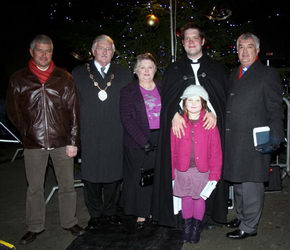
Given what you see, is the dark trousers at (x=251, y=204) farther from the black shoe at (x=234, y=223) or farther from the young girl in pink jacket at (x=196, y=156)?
the young girl in pink jacket at (x=196, y=156)

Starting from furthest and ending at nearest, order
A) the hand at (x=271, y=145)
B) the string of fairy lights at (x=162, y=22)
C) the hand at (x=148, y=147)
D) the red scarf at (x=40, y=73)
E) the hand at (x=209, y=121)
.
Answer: the string of fairy lights at (x=162, y=22)
the hand at (x=148, y=147)
the red scarf at (x=40, y=73)
the hand at (x=209, y=121)
the hand at (x=271, y=145)

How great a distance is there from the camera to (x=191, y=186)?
12.3ft

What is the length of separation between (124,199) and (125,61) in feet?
7.07

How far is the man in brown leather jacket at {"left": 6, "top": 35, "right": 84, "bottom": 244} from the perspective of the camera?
3.70 m

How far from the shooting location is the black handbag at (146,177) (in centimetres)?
397

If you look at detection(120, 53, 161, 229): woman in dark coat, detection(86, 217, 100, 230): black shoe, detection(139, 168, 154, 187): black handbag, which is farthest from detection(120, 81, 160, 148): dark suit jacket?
detection(86, 217, 100, 230): black shoe

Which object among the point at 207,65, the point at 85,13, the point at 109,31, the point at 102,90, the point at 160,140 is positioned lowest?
the point at 160,140

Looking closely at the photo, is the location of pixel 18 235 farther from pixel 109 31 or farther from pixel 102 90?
pixel 109 31

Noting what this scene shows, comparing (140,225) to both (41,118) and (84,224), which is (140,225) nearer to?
(84,224)

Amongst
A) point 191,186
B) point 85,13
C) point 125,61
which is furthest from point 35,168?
point 85,13

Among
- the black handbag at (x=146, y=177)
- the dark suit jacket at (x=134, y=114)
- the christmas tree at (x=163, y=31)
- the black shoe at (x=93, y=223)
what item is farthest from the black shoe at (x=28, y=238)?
the christmas tree at (x=163, y=31)

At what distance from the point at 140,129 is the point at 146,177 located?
0.60 meters

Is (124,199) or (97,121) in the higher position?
(97,121)

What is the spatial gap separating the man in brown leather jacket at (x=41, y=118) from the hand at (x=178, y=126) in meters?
1.16
